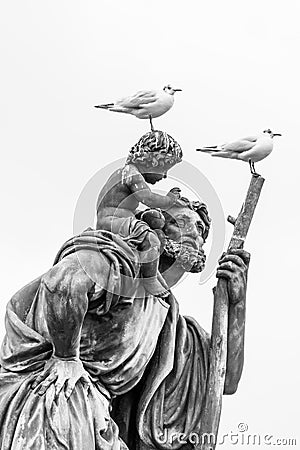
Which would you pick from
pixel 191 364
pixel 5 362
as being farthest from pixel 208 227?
pixel 5 362

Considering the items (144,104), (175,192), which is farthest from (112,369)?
(144,104)

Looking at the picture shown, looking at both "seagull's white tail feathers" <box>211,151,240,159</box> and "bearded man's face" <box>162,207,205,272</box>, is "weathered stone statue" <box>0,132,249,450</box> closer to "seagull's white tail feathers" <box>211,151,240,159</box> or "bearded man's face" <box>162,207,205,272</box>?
"bearded man's face" <box>162,207,205,272</box>

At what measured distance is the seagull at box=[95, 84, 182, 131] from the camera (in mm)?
9219

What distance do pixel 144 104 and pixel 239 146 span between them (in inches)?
25.0

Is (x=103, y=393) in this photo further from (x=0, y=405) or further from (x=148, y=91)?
(x=148, y=91)

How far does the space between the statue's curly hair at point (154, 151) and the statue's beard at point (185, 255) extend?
50cm

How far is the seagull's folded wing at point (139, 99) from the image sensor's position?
9.21 meters

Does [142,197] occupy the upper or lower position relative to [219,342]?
upper

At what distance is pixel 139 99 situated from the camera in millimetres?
9211

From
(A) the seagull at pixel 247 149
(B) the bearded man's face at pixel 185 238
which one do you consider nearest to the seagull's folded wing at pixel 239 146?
(A) the seagull at pixel 247 149

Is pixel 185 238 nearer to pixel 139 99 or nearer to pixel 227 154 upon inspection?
pixel 227 154

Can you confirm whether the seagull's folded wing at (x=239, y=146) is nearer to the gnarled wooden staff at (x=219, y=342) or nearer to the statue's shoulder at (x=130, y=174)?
the gnarled wooden staff at (x=219, y=342)

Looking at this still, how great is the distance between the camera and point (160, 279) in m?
A: 9.24

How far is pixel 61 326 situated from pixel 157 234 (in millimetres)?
1017
